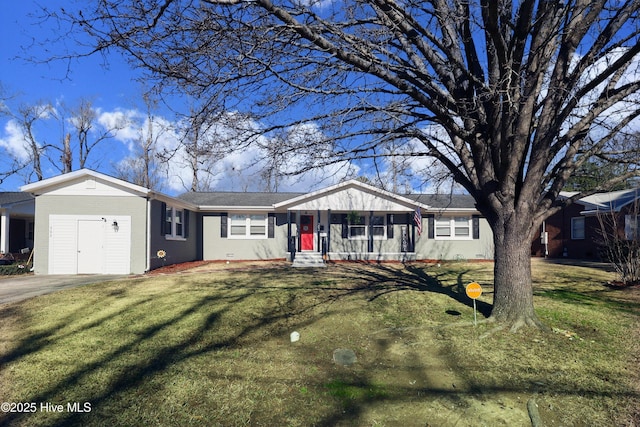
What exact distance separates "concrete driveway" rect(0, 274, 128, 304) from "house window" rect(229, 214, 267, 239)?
6.18 metres

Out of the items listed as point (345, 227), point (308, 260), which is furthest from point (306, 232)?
point (308, 260)

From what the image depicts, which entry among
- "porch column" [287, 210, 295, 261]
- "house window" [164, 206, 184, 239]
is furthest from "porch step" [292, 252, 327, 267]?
"house window" [164, 206, 184, 239]

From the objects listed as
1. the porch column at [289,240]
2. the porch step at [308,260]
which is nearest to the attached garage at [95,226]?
the porch step at [308,260]

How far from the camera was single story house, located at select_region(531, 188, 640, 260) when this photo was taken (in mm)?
16266

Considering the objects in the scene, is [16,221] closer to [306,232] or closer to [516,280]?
[306,232]

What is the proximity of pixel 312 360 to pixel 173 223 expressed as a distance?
1168 cm

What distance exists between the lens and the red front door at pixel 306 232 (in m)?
Result: 17.8

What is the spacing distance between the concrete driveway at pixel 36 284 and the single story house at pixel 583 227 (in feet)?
65.3

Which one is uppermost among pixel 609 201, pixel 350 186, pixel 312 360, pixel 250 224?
pixel 350 186

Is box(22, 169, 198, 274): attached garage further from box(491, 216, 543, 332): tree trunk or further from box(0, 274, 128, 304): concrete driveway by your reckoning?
box(491, 216, 543, 332): tree trunk

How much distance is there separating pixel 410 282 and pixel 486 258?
952cm

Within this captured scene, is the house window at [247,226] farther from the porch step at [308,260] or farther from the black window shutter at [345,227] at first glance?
the black window shutter at [345,227]

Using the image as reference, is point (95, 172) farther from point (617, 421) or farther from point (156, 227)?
point (617, 421)

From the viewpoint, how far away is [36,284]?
10570 millimetres
